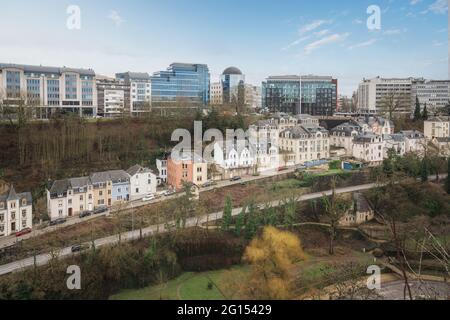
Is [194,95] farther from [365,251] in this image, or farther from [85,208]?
[365,251]

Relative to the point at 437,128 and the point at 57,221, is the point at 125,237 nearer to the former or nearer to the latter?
the point at 57,221

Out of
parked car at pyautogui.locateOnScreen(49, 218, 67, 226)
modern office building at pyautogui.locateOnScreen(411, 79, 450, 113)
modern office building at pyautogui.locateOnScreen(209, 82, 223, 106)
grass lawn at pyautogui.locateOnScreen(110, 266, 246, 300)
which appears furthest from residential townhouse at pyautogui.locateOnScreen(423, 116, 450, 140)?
parked car at pyautogui.locateOnScreen(49, 218, 67, 226)

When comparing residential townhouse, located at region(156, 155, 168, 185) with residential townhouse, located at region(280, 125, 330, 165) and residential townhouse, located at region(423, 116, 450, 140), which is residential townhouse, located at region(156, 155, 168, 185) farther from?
residential townhouse, located at region(423, 116, 450, 140)

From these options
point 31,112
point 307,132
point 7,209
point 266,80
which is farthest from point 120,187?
point 266,80

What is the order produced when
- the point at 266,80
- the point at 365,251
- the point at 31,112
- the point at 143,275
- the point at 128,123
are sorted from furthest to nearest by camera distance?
the point at 266,80
the point at 128,123
the point at 31,112
the point at 365,251
the point at 143,275

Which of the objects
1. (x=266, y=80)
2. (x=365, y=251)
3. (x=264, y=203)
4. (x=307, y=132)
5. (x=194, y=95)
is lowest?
(x=365, y=251)

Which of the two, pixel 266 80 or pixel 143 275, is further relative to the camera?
pixel 266 80

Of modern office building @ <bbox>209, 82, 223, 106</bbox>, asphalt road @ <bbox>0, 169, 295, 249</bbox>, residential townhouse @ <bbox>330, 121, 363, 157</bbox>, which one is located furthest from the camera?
modern office building @ <bbox>209, 82, 223, 106</bbox>
